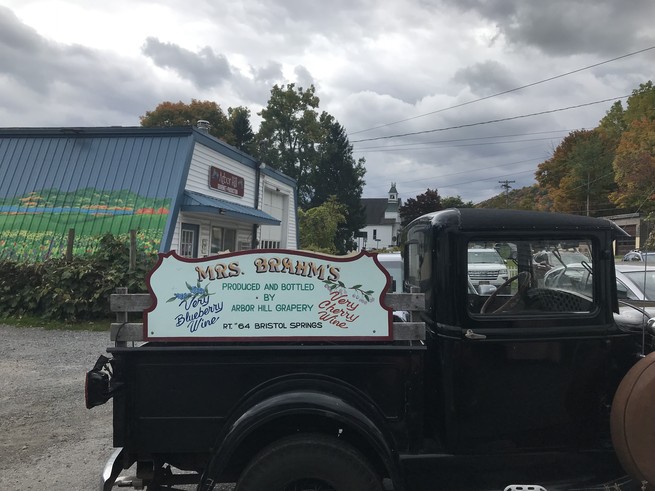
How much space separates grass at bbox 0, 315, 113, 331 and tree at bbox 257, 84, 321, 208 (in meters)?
37.9

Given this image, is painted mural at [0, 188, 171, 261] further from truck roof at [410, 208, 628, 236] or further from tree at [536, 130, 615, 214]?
tree at [536, 130, 615, 214]

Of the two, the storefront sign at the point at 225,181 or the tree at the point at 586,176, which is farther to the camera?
the tree at the point at 586,176

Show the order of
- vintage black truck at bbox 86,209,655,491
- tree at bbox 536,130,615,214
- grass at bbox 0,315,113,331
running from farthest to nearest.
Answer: tree at bbox 536,130,615,214
grass at bbox 0,315,113,331
vintage black truck at bbox 86,209,655,491

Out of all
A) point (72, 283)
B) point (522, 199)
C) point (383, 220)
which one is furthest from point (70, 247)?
point (383, 220)

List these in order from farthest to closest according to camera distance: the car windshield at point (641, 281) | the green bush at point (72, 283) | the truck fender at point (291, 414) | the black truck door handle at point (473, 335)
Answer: the green bush at point (72, 283)
the car windshield at point (641, 281)
the black truck door handle at point (473, 335)
the truck fender at point (291, 414)

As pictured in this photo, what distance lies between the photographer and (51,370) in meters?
6.96

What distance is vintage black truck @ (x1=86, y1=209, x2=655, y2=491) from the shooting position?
7.93 ft

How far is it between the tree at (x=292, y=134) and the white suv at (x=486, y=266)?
4429 cm

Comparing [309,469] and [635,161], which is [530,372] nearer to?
[309,469]

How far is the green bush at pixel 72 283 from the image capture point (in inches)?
400

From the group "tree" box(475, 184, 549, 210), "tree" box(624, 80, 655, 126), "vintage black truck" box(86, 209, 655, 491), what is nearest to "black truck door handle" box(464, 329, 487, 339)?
"vintage black truck" box(86, 209, 655, 491)

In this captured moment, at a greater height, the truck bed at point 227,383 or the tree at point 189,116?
the tree at point 189,116

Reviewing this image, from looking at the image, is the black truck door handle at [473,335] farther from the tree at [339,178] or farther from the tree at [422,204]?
the tree at [422,204]

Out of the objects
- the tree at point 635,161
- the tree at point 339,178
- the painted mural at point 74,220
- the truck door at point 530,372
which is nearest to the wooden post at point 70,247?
the painted mural at point 74,220
